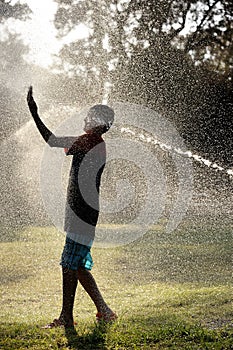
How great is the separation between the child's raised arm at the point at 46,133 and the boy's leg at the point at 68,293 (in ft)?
2.78

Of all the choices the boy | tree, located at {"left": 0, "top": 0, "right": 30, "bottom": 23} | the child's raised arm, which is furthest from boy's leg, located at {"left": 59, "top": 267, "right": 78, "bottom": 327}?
tree, located at {"left": 0, "top": 0, "right": 30, "bottom": 23}

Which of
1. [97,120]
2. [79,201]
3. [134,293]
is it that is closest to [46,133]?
[97,120]

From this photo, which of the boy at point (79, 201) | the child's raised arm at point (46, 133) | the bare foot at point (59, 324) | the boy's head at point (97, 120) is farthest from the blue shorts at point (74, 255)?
the boy's head at point (97, 120)

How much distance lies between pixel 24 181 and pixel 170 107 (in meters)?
4.37

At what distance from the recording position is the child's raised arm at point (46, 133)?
Answer: 426cm

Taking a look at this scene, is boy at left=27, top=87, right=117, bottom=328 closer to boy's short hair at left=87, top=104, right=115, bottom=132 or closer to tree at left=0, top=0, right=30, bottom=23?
boy's short hair at left=87, top=104, right=115, bottom=132

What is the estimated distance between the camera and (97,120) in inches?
174

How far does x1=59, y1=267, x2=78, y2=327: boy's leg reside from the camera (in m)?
4.31

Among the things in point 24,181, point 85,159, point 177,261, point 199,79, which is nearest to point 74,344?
point 85,159

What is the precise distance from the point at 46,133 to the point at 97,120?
0.38 metres

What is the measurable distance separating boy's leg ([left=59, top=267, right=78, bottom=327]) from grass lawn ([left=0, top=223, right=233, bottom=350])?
98 mm

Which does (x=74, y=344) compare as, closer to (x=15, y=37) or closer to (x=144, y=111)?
(x=15, y=37)

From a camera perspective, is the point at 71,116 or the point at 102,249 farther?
the point at 71,116

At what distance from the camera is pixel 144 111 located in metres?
16.2
